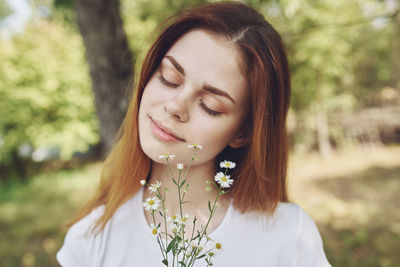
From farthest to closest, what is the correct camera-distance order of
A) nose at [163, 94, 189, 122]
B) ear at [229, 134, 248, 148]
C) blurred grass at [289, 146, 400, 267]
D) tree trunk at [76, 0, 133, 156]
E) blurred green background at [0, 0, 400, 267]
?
blurred green background at [0, 0, 400, 267] < blurred grass at [289, 146, 400, 267] < tree trunk at [76, 0, 133, 156] < ear at [229, 134, 248, 148] < nose at [163, 94, 189, 122]

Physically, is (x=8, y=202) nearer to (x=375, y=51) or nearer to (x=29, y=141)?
(x=29, y=141)

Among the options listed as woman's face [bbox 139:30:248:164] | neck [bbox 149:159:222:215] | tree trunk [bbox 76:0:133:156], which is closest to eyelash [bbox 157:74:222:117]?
woman's face [bbox 139:30:248:164]

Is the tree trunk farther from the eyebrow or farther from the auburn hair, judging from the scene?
the eyebrow

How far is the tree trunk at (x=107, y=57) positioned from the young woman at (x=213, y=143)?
1.06 metres

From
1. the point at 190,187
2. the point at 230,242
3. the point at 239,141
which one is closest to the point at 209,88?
the point at 239,141

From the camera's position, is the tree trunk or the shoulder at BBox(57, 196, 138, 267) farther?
the tree trunk

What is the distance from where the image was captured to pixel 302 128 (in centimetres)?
1213

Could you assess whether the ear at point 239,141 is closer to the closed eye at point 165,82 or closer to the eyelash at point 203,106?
the eyelash at point 203,106

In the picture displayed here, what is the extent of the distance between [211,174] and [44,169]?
38.0ft

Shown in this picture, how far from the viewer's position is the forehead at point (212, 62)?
121 cm

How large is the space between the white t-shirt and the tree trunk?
4.11ft

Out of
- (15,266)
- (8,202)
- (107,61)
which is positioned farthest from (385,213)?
(8,202)

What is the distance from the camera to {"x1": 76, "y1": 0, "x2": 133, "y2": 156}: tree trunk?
244cm

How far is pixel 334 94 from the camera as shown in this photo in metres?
12.0
